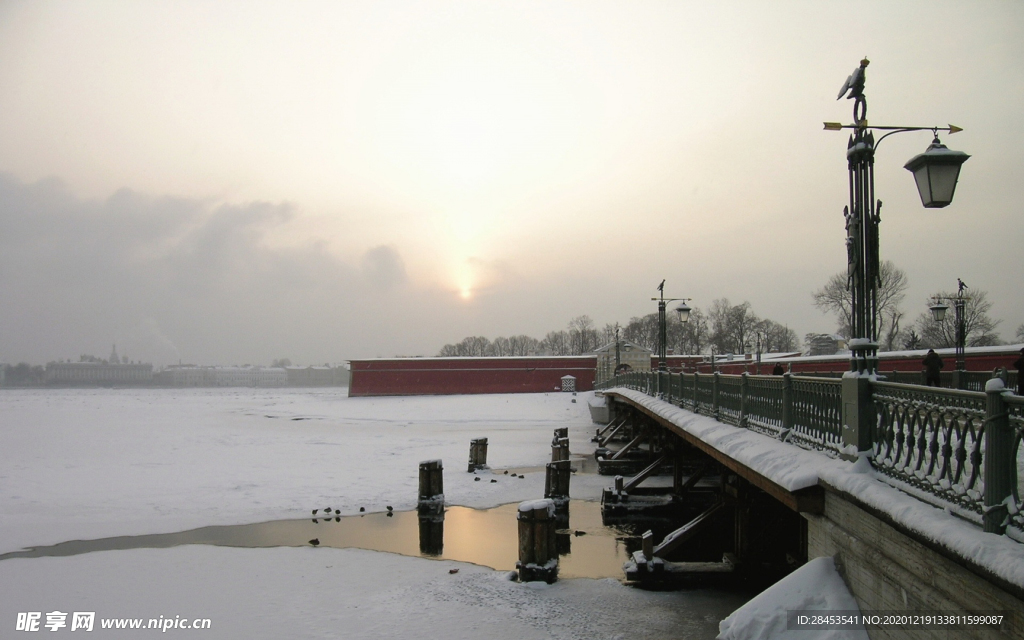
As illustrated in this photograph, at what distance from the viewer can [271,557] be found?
37.1 ft

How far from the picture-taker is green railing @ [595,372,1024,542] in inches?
144

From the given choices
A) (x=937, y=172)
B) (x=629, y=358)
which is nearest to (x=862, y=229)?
(x=937, y=172)

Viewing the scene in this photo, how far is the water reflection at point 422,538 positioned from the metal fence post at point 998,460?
774 centimetres

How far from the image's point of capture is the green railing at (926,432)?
3.67 metres

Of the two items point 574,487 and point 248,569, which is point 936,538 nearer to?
point 248,569

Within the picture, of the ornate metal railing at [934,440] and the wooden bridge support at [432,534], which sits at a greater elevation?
the ornate metal railing at [934,440]

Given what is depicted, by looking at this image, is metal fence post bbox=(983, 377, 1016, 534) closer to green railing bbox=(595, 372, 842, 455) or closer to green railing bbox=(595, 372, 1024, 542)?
green railing bbox=(595, 372, 1024, 542)

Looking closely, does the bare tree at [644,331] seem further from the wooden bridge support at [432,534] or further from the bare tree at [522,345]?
the wooden bridge support at [432,534]

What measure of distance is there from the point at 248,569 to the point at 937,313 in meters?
17.9

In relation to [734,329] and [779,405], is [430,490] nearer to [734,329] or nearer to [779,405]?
[779,405]

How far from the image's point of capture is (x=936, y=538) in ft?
12.9

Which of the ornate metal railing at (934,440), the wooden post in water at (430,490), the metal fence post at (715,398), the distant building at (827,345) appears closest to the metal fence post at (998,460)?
the ornate metal railing at (934,440)

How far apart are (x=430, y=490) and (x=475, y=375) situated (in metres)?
51.8

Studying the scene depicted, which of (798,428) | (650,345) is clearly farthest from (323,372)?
(798,428)
